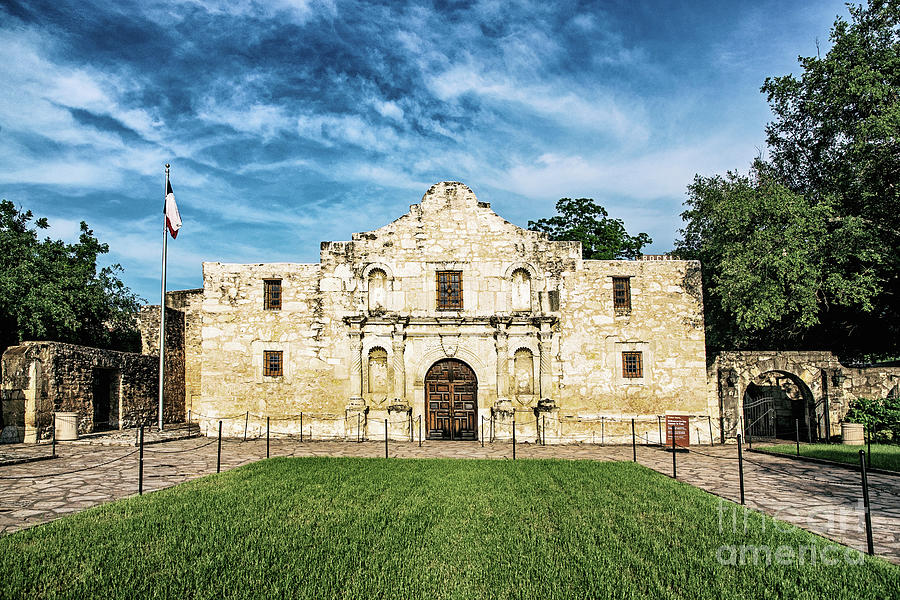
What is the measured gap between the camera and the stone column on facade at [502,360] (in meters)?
20.0

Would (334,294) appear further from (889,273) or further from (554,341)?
(889,273)

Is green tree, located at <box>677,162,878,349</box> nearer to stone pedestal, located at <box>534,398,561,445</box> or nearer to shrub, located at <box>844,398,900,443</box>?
shrub, located at <box>844,398,900,443</box>

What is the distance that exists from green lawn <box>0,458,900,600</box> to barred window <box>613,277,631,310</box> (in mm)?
11159

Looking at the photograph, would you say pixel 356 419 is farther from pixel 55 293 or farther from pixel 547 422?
pixel 55 293

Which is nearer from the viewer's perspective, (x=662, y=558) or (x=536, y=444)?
(x=662, y=558)

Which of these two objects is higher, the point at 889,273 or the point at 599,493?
the point at 889,273

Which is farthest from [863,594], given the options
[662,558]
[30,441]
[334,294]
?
[30,441]

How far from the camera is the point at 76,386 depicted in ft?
59.0

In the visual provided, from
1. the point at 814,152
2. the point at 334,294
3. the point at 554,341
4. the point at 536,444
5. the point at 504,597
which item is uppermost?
the point at 814,152

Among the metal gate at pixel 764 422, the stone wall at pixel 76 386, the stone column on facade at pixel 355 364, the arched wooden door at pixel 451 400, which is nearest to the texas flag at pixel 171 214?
the stone wall at pixel 76 386

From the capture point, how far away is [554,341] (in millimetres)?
20328

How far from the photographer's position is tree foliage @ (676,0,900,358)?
61.5 feet

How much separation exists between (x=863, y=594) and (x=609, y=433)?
14.9 metres

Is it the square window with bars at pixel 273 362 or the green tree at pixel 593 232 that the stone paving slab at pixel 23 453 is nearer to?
the square window with bars at pixel 273 362
